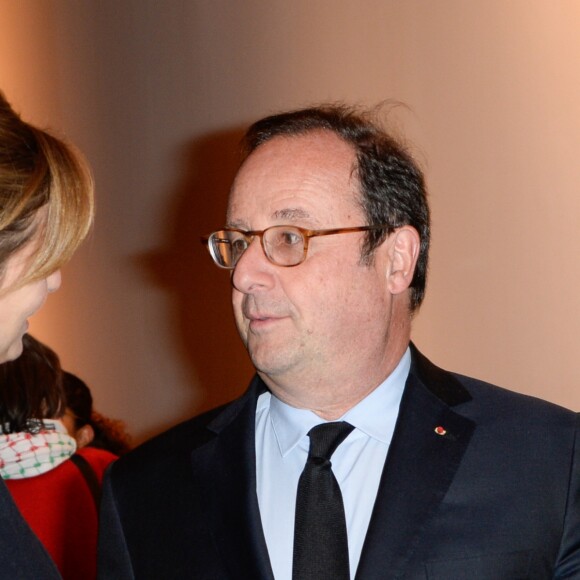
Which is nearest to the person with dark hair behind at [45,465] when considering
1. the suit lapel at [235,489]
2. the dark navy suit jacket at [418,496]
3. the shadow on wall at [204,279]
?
the dark navy suit jacket at [418,496]

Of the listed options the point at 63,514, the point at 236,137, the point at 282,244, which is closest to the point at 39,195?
the point at 282,244

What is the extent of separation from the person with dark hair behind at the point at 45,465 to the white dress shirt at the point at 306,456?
119 cm

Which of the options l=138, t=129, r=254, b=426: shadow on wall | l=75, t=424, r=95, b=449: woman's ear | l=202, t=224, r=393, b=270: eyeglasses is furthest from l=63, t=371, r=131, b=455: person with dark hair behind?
l=202, t=224, r=393, b=270: eyeglasses

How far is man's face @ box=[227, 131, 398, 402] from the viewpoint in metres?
1.90

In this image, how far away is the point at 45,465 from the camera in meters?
2.98

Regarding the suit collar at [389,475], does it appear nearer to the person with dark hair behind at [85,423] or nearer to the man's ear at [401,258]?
the man's ear at [401,258]

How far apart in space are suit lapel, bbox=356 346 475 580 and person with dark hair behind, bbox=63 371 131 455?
195cm

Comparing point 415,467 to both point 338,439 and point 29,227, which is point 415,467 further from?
point 29,227

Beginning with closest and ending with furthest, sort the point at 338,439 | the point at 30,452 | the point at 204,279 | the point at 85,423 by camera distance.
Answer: the point at 338,439
the point at 30,452
the point at 85,423
the point at 204,279

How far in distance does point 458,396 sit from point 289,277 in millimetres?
434

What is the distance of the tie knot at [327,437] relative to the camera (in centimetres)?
185

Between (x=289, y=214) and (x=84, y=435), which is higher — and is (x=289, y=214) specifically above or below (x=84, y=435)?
above

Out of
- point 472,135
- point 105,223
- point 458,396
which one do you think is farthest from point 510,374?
point 105,223

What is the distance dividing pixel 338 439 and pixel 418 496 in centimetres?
20
